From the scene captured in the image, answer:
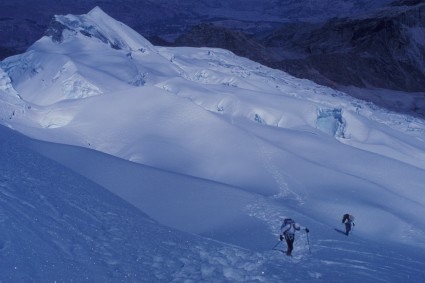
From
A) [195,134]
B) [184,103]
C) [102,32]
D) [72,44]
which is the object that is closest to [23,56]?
[72,44]

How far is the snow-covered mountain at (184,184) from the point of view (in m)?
5.95

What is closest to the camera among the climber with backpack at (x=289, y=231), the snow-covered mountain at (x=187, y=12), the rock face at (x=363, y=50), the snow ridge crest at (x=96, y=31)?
the climber with backpack at (x=289, y=231)

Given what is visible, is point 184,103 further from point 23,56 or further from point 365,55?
point 365,55

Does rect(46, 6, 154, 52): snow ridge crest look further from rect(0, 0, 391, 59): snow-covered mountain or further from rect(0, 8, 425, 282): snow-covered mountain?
rect(0, 0, 391, 59): snow-covered mountain

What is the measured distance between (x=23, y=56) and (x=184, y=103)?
265 inches

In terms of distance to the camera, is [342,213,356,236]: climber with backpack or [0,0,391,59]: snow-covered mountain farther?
[0,0,391,59]: snow-covered mountain

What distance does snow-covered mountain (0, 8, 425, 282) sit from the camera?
5949 millimetres

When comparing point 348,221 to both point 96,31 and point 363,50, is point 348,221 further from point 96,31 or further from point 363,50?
point 363,50

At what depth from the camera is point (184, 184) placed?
8.42 meters

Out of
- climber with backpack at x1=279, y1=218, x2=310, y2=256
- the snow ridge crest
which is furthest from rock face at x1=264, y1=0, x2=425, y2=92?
climber with backpack at x1=279, y1=218, x2=310, y2=256

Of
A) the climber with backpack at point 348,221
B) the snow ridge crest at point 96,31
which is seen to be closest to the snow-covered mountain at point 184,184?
the climber with backpack at point 348,221

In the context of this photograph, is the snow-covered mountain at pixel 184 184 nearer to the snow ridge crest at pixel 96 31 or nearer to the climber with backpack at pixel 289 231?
the climber with backpack at pixel 289 231

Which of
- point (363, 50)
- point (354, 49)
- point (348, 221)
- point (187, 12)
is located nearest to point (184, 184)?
point (348, 221)

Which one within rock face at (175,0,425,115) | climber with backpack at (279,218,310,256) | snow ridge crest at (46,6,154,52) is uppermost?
rock face at (175,0,425,115)
